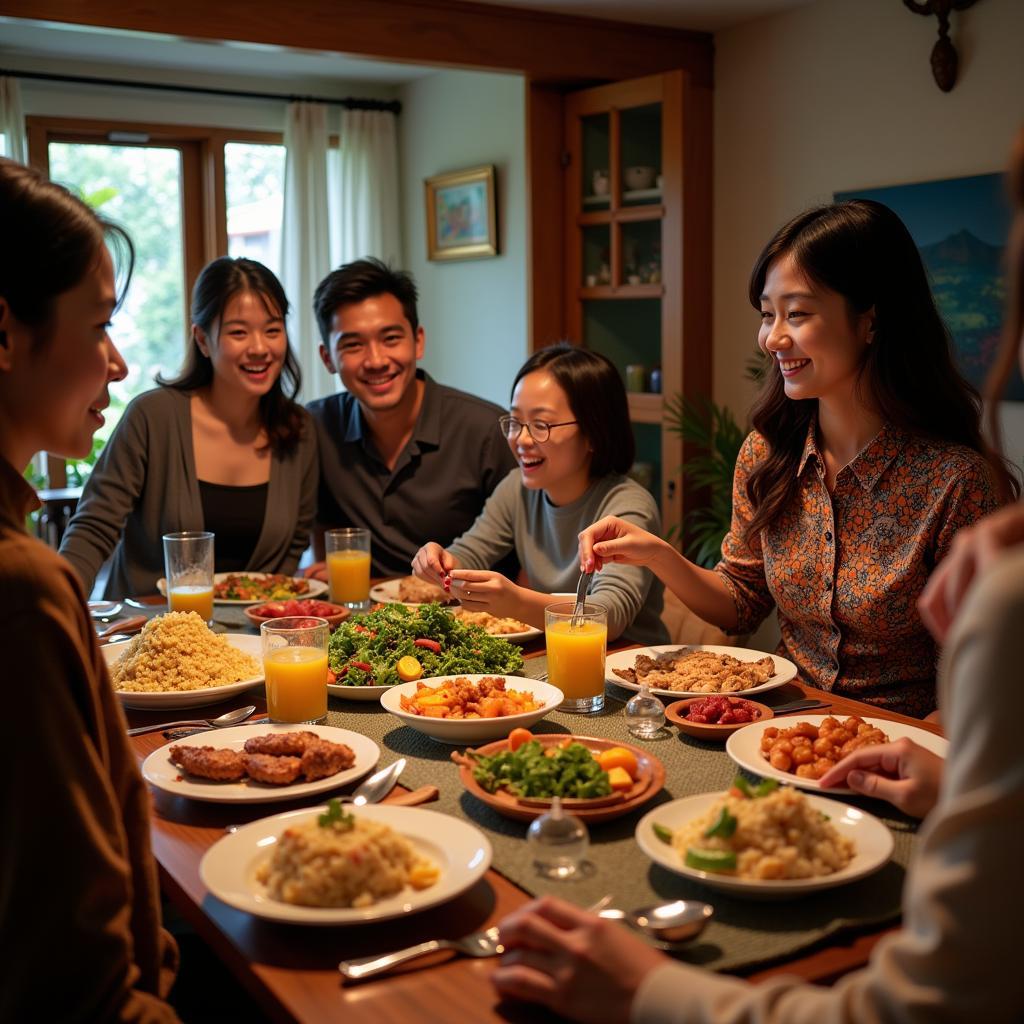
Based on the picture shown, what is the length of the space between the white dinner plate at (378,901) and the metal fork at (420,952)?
0.04 metres

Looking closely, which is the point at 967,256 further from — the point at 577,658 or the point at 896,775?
the point at 896,775

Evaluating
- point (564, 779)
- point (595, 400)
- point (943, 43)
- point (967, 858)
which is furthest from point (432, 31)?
point (967, 858)

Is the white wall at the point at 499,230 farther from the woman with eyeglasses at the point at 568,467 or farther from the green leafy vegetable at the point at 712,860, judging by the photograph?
the green leafy vegetable at the point at 712,860

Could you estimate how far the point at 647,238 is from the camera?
5.17m

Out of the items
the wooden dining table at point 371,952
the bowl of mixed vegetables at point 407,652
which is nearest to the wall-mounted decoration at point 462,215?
the bowl of mixed vegetables at point 407,652

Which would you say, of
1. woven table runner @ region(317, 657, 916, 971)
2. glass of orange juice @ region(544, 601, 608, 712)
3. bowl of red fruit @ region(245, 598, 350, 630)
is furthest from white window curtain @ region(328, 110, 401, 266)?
woven table runner @ region(317, 657, 916, 971)

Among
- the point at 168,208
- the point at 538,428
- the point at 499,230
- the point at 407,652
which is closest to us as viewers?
the point at 407,652

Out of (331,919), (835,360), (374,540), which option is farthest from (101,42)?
(331,919)

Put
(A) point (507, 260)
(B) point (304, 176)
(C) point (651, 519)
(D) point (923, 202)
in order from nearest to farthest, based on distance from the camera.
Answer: (C) point (651, 519) < (D) point (923, 202) < (A) point (507, 260) < (B) point (304, 176)

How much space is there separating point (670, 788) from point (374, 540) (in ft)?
6.64

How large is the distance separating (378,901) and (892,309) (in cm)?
155

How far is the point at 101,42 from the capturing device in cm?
588

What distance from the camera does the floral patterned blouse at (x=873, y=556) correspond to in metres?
2.18

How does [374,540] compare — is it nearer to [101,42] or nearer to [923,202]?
[923,202]
